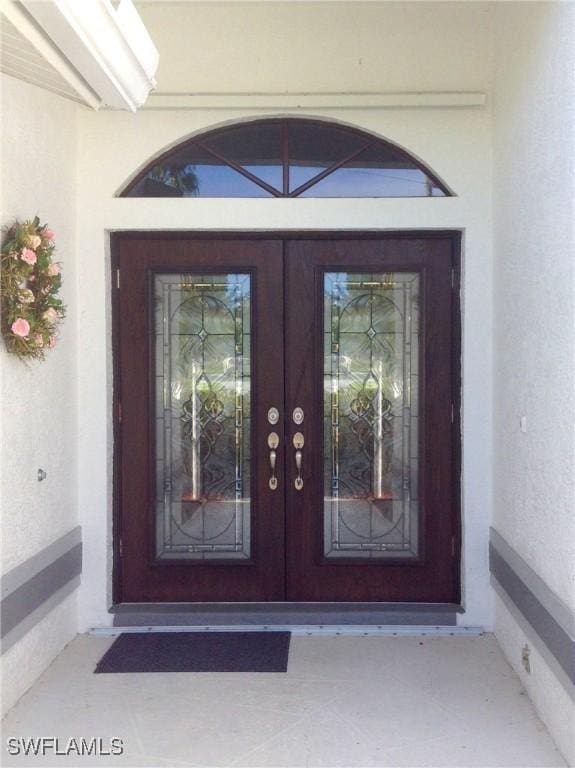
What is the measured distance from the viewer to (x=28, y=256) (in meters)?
3.90

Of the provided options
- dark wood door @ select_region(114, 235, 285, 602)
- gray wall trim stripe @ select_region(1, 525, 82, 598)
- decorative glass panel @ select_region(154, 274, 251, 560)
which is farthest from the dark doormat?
gray wall trim stripe @ select_region(1, 525, 82, 598)

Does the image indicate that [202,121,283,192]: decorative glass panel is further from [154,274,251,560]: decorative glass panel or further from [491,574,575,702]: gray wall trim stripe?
[491,574,575,702]: gray wall trim stripe

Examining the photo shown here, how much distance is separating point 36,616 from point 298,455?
1795 millimetres

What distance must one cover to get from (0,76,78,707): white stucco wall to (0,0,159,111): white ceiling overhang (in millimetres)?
478

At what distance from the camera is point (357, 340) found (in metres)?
5.07

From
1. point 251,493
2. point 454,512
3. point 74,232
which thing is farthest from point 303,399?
point 74,232

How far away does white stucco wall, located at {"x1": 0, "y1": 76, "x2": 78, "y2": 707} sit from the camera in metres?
3.99

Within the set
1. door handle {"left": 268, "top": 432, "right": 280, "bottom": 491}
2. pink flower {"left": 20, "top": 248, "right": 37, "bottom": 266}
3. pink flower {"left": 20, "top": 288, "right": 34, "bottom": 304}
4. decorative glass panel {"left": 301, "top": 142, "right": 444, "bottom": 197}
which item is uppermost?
decorative glass panel {"left": 301, "top": 142, "right": 444, "bottom": 197}

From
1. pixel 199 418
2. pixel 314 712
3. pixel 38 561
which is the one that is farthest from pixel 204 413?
pixel 314 712

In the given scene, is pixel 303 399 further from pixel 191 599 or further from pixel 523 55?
pixel 523 55

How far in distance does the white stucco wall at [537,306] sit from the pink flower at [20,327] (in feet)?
8.12

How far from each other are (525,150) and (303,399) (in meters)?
1.96

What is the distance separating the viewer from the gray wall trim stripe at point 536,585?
338cm

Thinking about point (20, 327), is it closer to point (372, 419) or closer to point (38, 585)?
point (38, 585)
